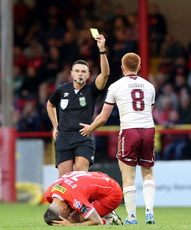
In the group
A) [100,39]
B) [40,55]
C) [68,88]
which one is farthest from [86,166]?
[40,55]

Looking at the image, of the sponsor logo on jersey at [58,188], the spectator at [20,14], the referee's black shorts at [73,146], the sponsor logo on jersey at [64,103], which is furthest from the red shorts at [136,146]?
the spectator at [20,14]

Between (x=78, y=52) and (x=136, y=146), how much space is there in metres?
9.91

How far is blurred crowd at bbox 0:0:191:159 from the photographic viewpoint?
631 inches

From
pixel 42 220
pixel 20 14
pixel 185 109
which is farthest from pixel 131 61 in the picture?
pixel 20 14

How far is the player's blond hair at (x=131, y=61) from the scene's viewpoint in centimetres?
830

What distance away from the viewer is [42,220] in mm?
9586

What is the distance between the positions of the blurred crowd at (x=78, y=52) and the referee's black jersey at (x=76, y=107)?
5114 mm

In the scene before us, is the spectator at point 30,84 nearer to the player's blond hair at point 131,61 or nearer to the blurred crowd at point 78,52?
the blurred crowd at point 78,52

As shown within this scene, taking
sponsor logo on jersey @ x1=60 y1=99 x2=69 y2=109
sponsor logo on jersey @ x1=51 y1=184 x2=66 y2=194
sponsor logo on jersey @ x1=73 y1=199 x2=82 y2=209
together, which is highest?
sponsor logo on jersey @ x1=60 y1=99 x2=69 y2=109

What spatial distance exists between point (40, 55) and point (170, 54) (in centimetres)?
345

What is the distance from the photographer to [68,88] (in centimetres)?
964

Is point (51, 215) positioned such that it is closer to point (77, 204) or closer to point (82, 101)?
point (77, 204)

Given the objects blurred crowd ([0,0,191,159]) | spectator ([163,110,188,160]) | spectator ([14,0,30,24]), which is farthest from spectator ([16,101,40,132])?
spectator ([14,0,30,24])

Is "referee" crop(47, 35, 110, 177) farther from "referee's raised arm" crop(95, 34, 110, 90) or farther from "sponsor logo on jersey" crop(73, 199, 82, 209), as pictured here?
"sponsor logo on jersey" crop(73, 199, 82, 209)
